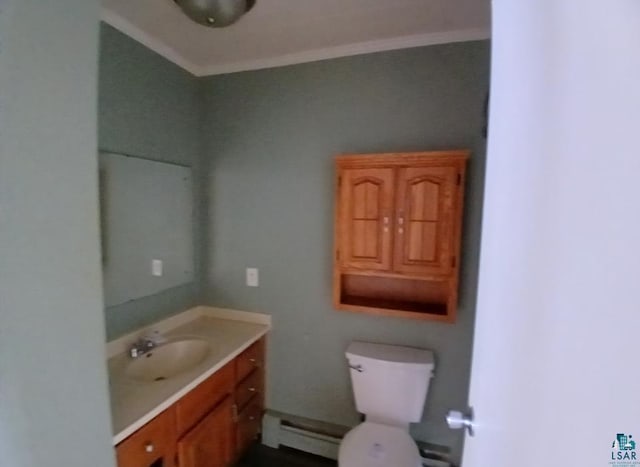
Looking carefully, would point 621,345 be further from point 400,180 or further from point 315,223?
point 315,223

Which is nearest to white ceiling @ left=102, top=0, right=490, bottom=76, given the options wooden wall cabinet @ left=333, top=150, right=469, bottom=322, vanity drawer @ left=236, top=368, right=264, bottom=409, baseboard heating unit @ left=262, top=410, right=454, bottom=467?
wooden wall cabinet @ left=333, top=150, right=469, bottom=322

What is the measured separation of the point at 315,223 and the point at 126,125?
1.14 m

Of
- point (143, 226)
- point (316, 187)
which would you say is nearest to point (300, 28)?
point (316, 187)

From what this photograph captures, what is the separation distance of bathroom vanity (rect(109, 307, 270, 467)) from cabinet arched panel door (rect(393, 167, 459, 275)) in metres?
1.03

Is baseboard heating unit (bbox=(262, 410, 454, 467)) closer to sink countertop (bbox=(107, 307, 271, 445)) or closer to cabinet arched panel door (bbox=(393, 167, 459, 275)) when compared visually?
sink countertop (bbox=(107, 307, 271, 445))

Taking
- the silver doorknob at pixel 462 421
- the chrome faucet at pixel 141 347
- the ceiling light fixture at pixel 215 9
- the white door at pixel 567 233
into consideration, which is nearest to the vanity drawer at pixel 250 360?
the chrome faucet at pixel 141 347

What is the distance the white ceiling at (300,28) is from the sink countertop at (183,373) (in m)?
1.62

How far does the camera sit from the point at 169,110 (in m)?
1.84

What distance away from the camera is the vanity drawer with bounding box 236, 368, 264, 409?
5.72 feet

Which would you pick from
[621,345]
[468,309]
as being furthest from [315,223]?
[621,345]

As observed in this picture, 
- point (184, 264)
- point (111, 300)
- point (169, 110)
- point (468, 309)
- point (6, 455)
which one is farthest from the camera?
point (184, 264)

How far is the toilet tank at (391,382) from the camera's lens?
1594 millimetres

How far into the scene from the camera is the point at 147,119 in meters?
1.71

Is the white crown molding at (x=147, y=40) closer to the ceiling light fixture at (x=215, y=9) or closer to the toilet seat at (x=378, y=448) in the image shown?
the ceiling light fixture at (x=215, y=9)
